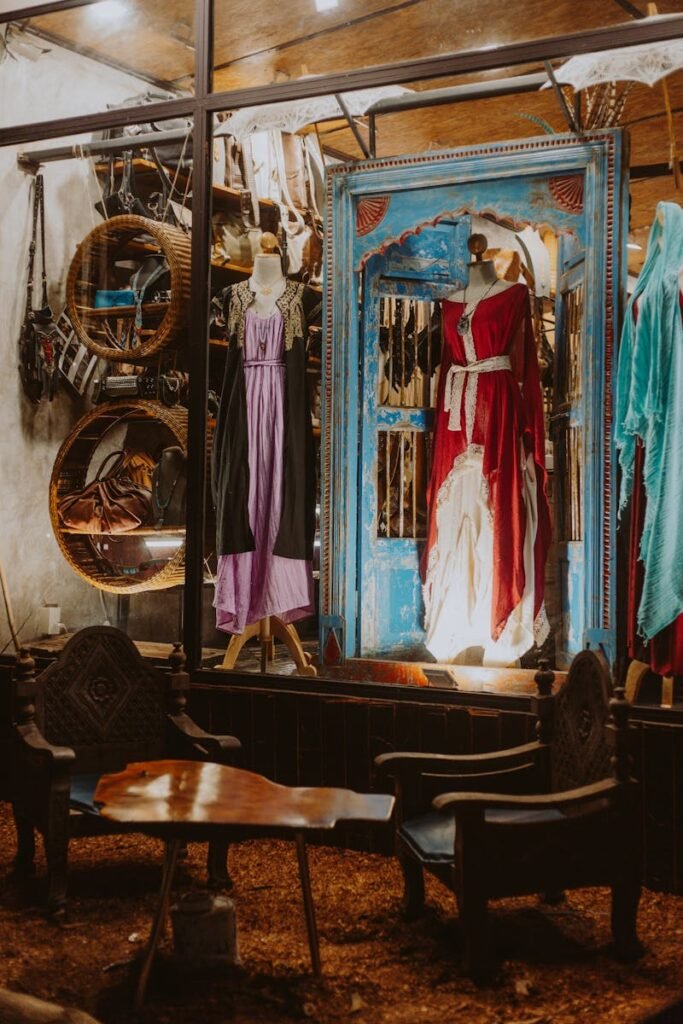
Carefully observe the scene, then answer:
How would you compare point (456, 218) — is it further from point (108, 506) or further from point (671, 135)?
point (108, 506)

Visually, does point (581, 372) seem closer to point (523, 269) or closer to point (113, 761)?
point (523, 269)

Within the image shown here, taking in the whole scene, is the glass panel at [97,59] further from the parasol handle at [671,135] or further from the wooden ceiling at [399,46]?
the parasol handle at [671,135]

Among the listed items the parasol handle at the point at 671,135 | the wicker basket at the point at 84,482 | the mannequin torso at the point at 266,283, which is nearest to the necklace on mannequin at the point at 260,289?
the mannequin torso at the point at 266,283

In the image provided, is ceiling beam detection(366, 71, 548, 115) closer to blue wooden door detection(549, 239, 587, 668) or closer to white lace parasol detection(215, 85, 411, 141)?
white lace parasol detection(215, 85, 411, 141)

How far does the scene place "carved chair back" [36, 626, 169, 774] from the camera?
13.8 feet

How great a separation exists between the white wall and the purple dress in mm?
1263

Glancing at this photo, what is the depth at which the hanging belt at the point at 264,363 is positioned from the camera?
505cm

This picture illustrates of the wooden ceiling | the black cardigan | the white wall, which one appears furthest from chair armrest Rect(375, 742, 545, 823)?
the white wall

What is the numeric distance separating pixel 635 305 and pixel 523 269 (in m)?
1.06

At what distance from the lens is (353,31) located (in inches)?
191

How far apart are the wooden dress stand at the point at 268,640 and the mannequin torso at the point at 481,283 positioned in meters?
1.74

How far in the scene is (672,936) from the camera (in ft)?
11.8

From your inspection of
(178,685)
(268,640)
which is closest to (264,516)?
(268,640)

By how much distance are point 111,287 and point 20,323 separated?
589mm
